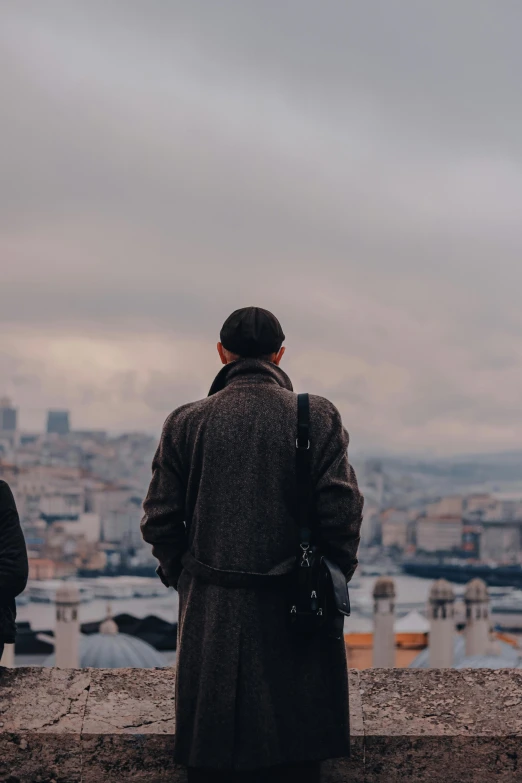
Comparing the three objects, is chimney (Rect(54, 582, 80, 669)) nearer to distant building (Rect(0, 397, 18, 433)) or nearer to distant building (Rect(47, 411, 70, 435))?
distant building (Rect(0, 397, 18, 433))

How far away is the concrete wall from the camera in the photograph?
9.85 ft

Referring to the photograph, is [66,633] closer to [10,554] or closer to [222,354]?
[10,554]

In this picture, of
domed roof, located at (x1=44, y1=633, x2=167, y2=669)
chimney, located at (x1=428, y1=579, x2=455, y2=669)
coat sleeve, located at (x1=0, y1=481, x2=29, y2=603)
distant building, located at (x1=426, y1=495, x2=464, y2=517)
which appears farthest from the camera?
distant building, located at (x1=426, y1=495, x2=464, y2=517)

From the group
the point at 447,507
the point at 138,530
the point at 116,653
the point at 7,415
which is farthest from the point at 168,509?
the point at 7,415

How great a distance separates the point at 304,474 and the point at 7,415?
5858 inches

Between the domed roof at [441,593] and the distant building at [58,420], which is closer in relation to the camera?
the domed roof at [441,593]

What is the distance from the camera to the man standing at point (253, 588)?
245 centimetres

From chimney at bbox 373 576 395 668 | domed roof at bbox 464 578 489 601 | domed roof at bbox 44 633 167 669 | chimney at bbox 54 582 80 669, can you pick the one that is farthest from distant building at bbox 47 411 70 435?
domed roof at bbox 44 633 167 669

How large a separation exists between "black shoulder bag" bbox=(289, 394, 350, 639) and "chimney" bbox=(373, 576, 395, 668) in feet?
117

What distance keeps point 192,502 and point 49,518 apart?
389ft

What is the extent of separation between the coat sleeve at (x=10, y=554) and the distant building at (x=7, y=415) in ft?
479

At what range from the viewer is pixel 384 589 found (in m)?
39.8

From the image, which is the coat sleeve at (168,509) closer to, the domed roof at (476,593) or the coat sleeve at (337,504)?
the coat sleeve at (337,504)

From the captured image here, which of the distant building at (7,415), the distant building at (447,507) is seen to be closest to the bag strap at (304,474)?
the distant building at (447,507)
